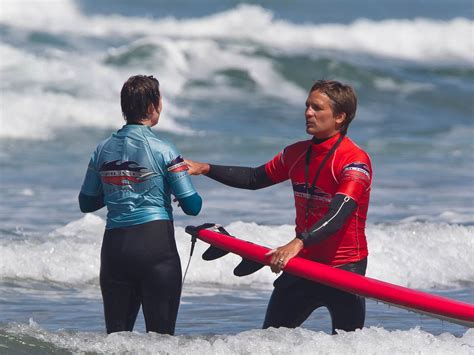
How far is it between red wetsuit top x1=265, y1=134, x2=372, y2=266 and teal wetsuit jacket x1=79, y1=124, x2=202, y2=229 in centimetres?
50

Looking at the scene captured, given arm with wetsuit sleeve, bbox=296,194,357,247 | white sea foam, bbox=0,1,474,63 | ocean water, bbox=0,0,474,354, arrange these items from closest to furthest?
arm with wetsuit sleeve, bbox=296,194,357,247 < ocean water, bbox=0,0,474,354 < white sea foam, bbox=0,1,474,63

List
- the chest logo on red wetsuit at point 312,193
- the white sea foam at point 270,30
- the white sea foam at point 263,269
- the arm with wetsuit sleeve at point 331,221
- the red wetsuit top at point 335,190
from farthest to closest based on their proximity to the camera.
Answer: the white sea foam at point 270,30, the white sea foam at point 263,269, the chest logo on red wetsuit at point 312,193, the red wetsuit top at point 335,190, the arm with wetsuit sleeve at point 331,221

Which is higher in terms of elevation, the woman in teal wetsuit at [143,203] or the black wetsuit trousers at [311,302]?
the woman in teal wetsuit at [143,203]

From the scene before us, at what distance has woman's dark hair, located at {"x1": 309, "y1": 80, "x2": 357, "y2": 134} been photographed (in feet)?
17.1

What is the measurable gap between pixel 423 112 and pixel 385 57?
18.0ft

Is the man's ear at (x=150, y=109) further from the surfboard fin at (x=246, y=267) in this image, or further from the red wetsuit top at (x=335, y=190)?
the surfboard fin at (x=246, y=267)

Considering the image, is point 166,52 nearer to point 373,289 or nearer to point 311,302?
point 311,302

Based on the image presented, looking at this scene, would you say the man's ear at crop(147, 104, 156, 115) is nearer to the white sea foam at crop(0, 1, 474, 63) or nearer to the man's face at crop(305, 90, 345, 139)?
the man's face at crop(305, 90, 345, 139)

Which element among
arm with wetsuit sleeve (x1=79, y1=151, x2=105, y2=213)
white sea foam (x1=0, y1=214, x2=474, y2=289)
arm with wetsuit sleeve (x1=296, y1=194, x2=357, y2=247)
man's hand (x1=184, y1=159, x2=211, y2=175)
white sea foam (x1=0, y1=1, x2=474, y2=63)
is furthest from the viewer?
white sea foam (x1=0, y1=1, x2=474, y2=63)

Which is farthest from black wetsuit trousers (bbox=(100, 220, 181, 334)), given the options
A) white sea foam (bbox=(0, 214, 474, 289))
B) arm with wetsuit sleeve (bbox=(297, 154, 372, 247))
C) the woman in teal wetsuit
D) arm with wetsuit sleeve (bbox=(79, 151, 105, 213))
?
white sea foam (bbox=(0, 214, 474, 289))

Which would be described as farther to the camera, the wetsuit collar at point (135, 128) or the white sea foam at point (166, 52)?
the white sea foam at point (166, 52)

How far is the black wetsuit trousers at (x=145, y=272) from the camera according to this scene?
5.30 meters

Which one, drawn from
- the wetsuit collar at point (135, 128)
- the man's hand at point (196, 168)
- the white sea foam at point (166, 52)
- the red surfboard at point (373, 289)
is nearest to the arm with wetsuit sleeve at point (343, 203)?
the red surfboard at point (373, 289)

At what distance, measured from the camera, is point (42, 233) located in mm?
11492
